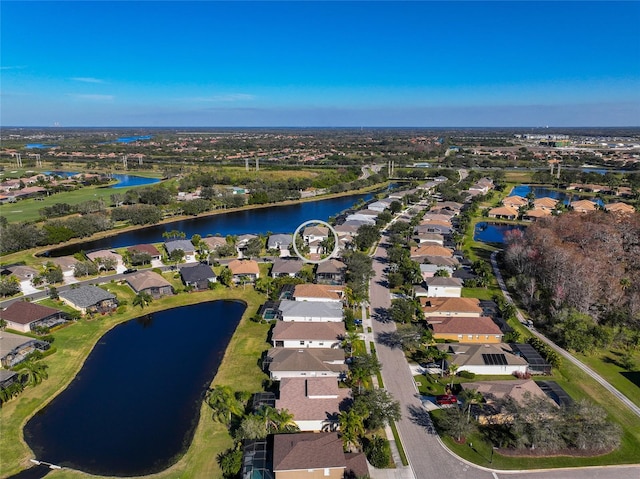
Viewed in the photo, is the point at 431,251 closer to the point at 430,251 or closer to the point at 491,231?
the point at 430,251

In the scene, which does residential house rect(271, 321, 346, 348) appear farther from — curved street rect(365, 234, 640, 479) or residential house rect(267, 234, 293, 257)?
residential house rect(267, 234, 293, 257)

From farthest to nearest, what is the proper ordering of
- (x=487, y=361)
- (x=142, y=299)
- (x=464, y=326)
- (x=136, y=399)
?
(x=142, y=299) → (x=464, y=326) → (x=487, y=361) → (x=136, y=399)

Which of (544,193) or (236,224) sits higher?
(544,193)

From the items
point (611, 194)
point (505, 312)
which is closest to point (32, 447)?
point (505, 312)

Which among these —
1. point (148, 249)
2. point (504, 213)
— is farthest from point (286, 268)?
point (504, 213)

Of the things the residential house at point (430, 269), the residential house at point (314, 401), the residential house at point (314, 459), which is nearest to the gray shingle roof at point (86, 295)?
the residential house at point (314, 401)

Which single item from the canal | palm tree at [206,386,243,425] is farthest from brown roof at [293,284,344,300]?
the canal

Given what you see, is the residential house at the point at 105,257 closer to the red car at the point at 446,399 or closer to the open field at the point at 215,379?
the open field at the point at 215,379
